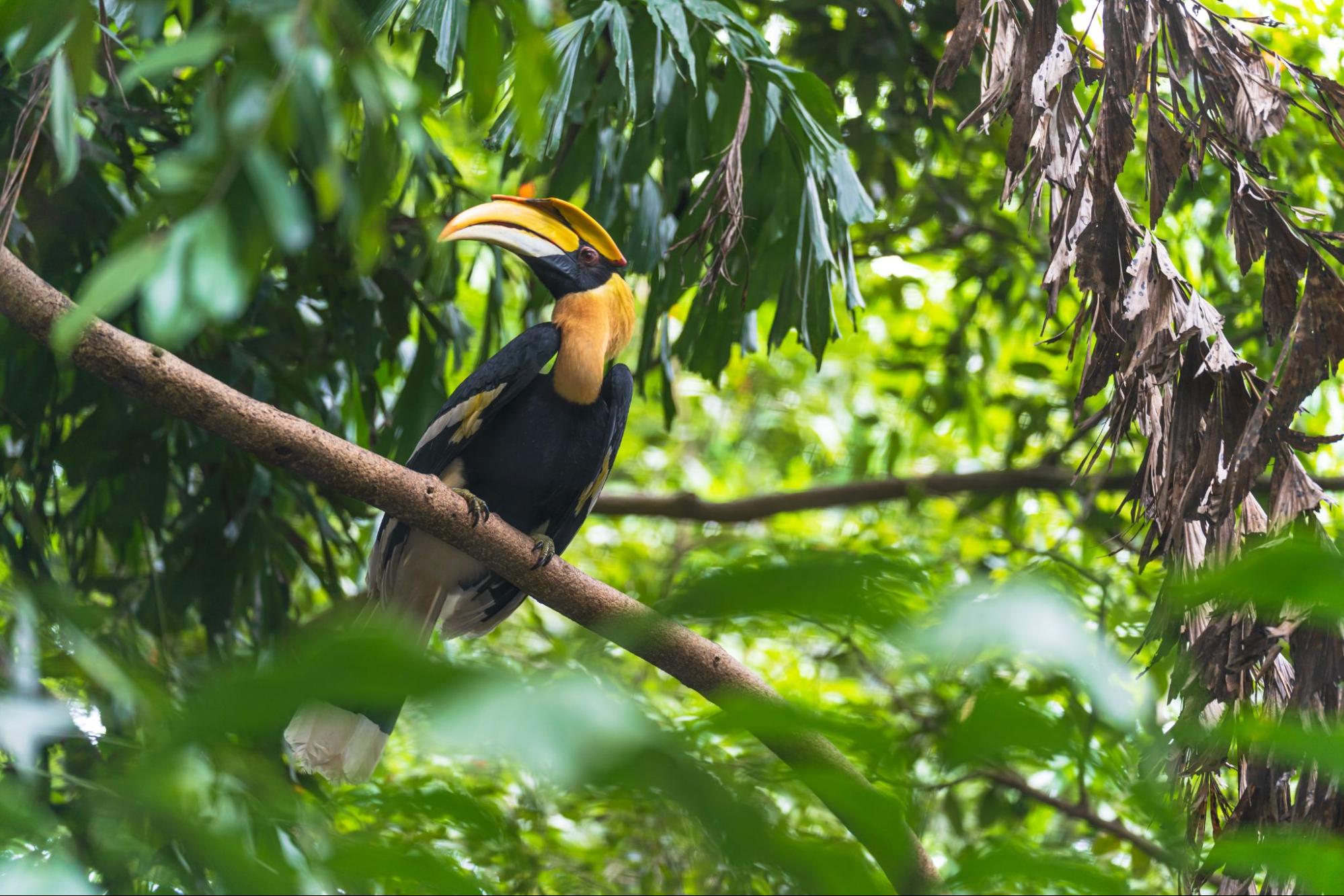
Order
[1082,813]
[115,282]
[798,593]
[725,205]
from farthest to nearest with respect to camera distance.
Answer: [1082,813] < [725,205] < [115,282] < [798,593]

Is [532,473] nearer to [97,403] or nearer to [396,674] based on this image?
[97,403]

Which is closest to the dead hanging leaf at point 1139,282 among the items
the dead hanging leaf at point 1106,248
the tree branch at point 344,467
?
the dead hanging leaf at point 1106,248

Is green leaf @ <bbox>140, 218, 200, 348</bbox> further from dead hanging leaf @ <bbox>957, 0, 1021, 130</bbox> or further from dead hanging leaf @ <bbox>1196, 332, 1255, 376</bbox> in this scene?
dead hanging leaf @ <bbox>1196, 332, 1255, 376</bbox>

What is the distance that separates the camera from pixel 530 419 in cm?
268

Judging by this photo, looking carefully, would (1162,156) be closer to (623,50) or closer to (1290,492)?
(1290,492)

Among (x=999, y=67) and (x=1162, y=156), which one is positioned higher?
(x=999, y=67)

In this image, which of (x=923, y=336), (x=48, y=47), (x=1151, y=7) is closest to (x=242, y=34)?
(x=48, y=47)

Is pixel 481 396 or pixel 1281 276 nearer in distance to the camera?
pixel 1281 276

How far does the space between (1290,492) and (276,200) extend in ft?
4.75

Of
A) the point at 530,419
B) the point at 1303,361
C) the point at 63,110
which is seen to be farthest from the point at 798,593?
the point at 530,419

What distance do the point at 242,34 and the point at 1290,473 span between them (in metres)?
1.46

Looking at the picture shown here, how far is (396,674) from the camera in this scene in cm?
38

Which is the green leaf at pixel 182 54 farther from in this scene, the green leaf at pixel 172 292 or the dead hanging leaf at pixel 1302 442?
the dead hanging leaf at pixel 1302 442

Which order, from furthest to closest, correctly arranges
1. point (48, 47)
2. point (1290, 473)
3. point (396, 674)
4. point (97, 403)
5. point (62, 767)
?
1. point (97, 403)
2. point (62, 767)
3. point (1290, 473)
4. point (48, 47)
5. point (396, 674)
